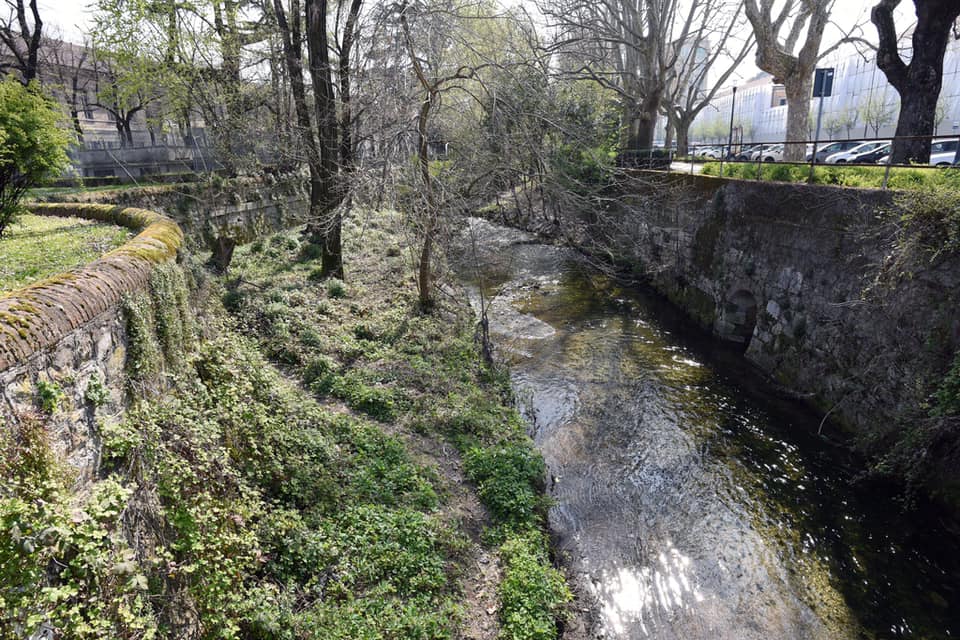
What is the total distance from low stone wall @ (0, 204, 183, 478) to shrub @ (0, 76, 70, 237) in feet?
13.1

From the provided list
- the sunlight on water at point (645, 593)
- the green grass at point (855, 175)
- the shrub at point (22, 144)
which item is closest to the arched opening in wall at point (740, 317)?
the green grass at point (855, 175)

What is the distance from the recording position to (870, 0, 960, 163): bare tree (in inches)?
468

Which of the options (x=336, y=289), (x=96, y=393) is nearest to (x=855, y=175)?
Answer: (x=336, y=289)

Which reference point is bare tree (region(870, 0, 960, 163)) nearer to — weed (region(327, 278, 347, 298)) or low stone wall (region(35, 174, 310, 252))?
weed (region(327, 278, 347, 298))

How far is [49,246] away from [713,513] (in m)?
9.21

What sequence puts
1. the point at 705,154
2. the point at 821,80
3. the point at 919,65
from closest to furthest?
1. the point at 919,65
2. the point at 821,80
3. the point at 705,154

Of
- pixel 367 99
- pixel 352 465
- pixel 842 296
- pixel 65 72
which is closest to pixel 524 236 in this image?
pixel 367 99

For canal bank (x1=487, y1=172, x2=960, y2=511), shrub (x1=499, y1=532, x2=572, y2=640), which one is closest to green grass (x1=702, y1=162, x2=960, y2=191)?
canal bank (x1=487, y1=172, x2=960, y2=511)

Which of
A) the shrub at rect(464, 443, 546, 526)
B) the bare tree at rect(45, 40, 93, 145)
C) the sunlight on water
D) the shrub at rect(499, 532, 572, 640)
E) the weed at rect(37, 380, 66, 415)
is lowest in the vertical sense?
the sunlight on water

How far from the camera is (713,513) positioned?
7652 mm

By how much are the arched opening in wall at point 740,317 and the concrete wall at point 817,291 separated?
1.0 inches

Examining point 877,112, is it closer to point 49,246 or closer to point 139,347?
point 49,246

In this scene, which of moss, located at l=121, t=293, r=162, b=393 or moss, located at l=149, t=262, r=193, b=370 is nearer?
moss, located at l=121, t=293, r=162, b=393

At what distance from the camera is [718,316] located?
46.0 feet
